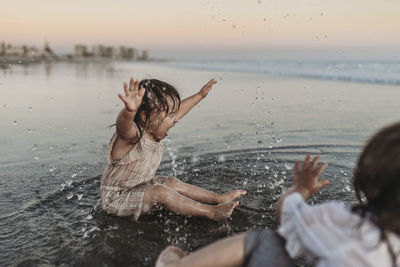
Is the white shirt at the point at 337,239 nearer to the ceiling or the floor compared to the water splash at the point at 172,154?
nearer to the ceiling

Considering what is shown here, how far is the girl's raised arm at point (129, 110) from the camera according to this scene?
2.71 metres

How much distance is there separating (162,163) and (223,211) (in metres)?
1.83

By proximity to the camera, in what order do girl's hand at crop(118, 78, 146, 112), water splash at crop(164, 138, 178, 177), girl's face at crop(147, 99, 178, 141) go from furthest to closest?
water splash at crop(164, 138, 178, 177) < girl's face at crop(147, 99, 178, 141) < girl's hand at crop(118, 78, 146, 112)

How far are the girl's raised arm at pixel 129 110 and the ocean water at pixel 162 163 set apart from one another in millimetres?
798

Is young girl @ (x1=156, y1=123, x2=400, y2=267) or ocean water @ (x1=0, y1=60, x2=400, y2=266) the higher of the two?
young girl @ (x1=156, y1=123, x2=400, y2=267)

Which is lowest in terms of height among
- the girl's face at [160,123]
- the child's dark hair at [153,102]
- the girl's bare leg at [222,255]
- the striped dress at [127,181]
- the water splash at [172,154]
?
the water splash at [172,154]

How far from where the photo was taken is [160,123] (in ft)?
11.0

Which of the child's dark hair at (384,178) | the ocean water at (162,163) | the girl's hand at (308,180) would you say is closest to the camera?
the child's dark hair at (384,178)

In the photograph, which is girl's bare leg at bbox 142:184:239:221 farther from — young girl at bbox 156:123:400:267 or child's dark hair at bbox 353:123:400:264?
child's dark hair at bbox 353:123:400:264

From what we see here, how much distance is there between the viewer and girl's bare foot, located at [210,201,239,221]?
10.5ft

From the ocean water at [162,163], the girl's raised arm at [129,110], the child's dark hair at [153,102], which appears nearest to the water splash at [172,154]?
the ocean water at [162,163]

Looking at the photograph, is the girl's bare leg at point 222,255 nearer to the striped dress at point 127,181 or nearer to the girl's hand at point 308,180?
the girl's hand at point 308,180

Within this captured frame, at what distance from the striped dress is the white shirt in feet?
6.03

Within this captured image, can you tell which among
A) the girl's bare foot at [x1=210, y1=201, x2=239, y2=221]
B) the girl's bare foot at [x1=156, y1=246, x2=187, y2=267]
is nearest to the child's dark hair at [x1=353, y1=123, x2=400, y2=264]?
the girl's bare foot at [x1=156, y1=246, x2=187, y2=267]
